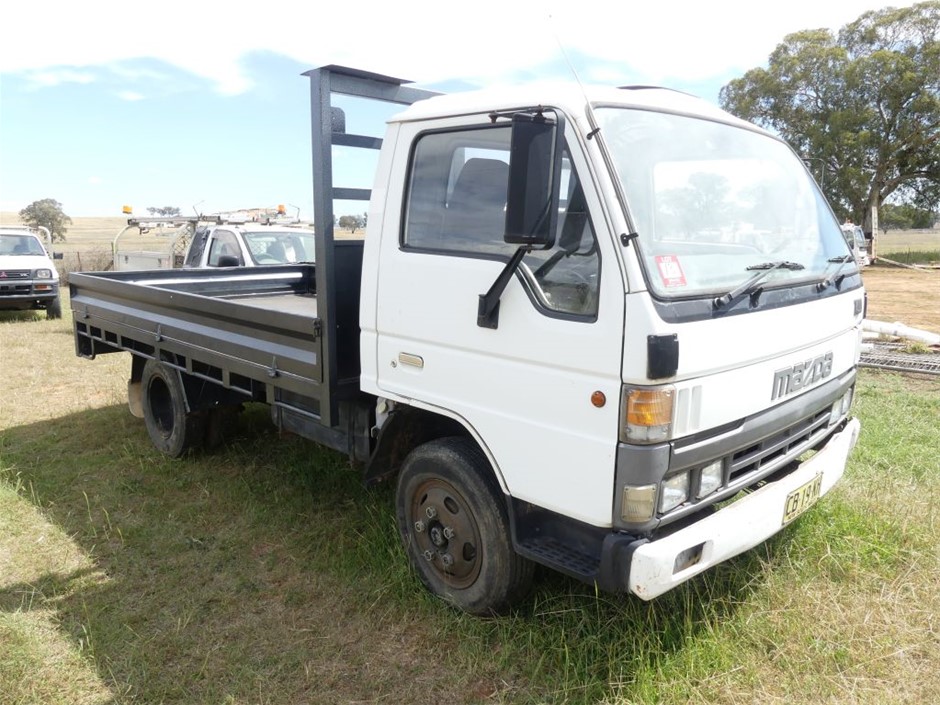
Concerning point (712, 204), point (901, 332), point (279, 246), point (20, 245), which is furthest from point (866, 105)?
point (712, 204)

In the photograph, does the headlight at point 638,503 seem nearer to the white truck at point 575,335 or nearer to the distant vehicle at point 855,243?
Answer: the white truck at point 575,335

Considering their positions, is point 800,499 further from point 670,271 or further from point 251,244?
point 251,244

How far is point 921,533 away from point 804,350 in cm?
142

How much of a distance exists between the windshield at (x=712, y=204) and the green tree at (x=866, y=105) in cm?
2678

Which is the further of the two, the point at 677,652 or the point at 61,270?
the point at 61,270

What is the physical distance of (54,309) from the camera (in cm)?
→ 1322

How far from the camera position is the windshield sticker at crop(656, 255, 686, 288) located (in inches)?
100

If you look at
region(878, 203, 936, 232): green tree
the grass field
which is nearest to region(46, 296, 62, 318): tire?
the grass field

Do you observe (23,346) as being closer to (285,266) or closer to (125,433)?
(125,433)

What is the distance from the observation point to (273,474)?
16.7 feet

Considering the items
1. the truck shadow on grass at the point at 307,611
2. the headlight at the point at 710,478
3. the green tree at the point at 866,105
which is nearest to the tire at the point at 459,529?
the truck shadow on grass at the point at 307,611

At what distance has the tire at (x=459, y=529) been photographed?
308 cm

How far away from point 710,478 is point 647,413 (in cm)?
51

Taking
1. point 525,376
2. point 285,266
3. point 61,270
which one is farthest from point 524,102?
point 61,270
